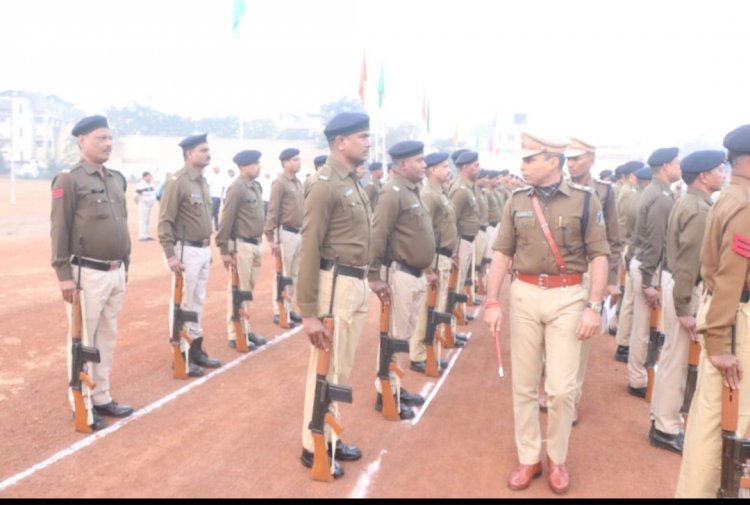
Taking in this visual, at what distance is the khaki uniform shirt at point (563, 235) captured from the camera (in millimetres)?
4301

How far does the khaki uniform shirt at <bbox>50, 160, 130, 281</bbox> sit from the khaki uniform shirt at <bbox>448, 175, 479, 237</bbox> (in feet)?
15.0

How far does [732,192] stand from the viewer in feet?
11.7

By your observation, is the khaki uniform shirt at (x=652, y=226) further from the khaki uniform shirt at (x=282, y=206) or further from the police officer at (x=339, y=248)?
the khaki uniform shirt at (x=282, y=206)

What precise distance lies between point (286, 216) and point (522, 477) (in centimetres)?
565

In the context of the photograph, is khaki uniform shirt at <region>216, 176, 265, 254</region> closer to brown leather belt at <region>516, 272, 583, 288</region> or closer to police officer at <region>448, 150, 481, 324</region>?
police officer at <region>448, 150, 481, 324</region>

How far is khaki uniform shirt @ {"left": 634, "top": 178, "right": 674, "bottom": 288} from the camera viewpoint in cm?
596

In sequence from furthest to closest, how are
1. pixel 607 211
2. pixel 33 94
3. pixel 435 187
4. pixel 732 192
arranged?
pixel 33 94 < pixel 435 187 < pixel 607 211 < pixel 732 192

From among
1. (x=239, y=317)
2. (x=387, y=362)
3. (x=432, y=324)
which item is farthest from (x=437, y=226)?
(x=239, y=317)

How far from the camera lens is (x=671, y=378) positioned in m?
5.21

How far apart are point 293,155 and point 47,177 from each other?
56031 millimetres

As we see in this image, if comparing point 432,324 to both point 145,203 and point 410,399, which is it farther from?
point 145,203

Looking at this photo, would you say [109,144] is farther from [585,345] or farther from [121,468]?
[585,345]

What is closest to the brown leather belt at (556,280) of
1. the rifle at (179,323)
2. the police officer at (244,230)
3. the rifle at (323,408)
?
the rifle at (323,408)

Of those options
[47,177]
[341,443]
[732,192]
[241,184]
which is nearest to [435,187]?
[241,184]
